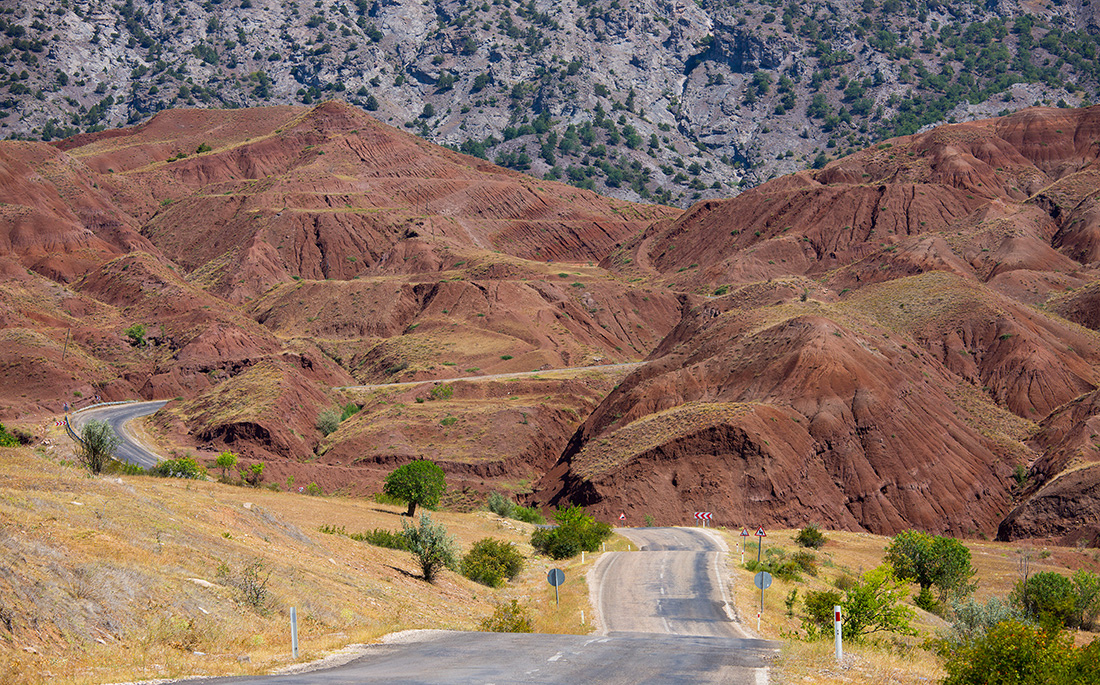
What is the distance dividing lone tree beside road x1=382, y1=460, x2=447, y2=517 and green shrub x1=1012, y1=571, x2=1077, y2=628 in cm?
2520

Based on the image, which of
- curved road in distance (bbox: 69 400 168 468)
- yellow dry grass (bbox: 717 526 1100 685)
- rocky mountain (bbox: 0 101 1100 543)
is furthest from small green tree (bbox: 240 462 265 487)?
yellow dry grass (bbox: 717 526 1100 685)

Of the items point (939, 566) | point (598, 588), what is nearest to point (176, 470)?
point (598, 588)

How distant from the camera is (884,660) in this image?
61.8 feet

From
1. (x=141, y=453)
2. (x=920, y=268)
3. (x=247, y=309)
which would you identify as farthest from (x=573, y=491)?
(x=247, y=309)

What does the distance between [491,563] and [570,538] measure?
9.90 metres

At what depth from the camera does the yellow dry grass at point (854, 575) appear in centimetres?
1744

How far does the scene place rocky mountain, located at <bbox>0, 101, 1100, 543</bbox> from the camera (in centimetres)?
6397

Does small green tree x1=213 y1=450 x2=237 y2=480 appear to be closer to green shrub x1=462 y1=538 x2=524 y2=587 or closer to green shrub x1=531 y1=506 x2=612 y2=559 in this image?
green shrub x1=531 y1=506 x2=612 y2=559

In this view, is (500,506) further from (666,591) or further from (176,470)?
(666,591)

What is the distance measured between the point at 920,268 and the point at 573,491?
53.2 m

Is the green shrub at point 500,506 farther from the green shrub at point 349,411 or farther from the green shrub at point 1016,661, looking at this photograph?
the green shrub at point 1016,661

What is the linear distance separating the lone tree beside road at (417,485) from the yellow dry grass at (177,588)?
1345 cm

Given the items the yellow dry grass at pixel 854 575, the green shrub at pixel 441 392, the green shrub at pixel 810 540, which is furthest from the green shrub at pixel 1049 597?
the green shrub at pixel 441 392

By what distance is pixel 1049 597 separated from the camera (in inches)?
1715
